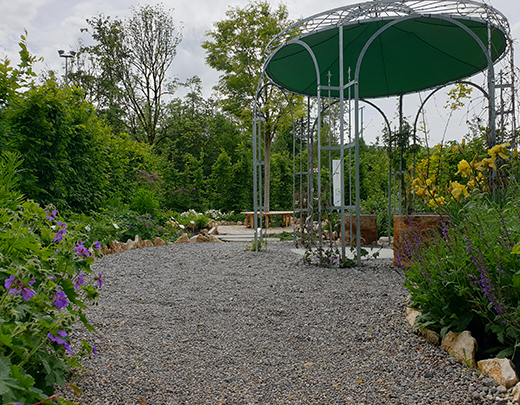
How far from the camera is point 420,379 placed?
163cm

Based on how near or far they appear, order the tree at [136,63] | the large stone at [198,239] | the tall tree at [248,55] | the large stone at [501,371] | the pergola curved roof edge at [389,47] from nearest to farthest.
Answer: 1. the large stone at [501,371]
2. the pergola curved roof edge at [389,47]
3. the large stone at [198,239]
4. the tall tree at [248,55]
5. the tree at [136,63]

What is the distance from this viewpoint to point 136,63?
626 inches

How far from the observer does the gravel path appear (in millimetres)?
1574

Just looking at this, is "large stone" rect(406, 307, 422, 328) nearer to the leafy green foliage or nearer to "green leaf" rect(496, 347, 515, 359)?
the leafy green foliage

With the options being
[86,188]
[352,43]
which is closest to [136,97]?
[86,188]

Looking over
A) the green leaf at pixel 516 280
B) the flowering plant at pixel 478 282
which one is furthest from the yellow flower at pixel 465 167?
the green leaf at pixel 516 280

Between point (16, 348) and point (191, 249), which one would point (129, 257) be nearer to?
point (191, 249)

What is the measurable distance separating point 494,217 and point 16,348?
7.67 ft

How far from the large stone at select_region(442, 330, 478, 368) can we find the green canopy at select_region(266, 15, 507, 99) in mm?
3786

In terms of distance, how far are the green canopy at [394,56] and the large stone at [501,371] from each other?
398 cm

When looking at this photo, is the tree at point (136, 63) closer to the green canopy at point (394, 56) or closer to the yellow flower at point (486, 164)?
the green canopy at point (394, 56)

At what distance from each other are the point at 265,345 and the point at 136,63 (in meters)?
16.5

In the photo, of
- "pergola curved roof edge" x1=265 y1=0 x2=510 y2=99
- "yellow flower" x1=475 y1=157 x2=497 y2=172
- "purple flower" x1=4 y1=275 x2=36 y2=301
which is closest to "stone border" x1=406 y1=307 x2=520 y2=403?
"yellow flower" x1=475 y1=157 x2=497 y2=172

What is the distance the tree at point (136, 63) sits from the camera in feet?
51.0
